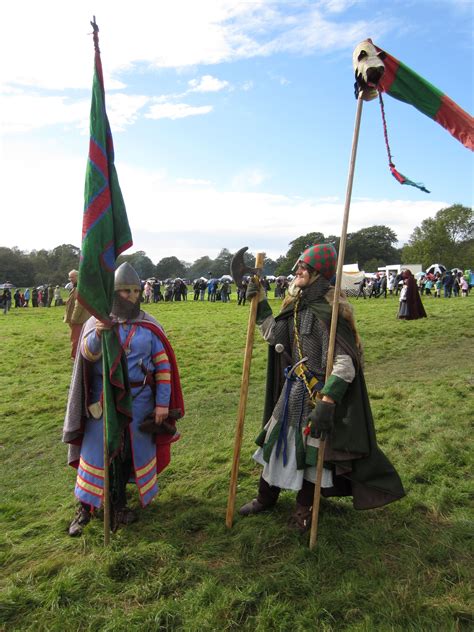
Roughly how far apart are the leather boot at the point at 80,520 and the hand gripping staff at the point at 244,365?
1.17 m

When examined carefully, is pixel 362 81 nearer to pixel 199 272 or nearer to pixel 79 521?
pixel 79 521

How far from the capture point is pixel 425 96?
11.4ft

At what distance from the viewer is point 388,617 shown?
2666 millimetres

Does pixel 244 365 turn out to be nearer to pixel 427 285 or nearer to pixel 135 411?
pixel 135 411

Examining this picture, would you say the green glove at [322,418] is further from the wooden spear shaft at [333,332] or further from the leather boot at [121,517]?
A: the leather boot at [121,517]

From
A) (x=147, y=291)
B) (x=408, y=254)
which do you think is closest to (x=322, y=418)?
(x=147, y=291)

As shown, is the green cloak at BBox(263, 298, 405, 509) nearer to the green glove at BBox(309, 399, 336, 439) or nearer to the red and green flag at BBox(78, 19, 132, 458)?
the green glove at BBox(309, 399, 336, 439)

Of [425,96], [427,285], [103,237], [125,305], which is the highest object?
[425,96]

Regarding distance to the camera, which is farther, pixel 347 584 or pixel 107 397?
pixel 107 397

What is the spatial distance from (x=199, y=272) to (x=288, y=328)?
113919 millimetres

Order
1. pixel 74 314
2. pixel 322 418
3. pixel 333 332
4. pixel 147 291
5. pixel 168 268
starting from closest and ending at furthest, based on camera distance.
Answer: pixel 322 418, pixel 333 332, pixel 74 314, pixel 147 291, pixel 168 268

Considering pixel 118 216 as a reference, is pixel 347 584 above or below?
below

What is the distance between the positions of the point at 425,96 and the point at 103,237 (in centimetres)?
261

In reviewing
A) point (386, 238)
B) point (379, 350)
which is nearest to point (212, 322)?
point (379, 350)
